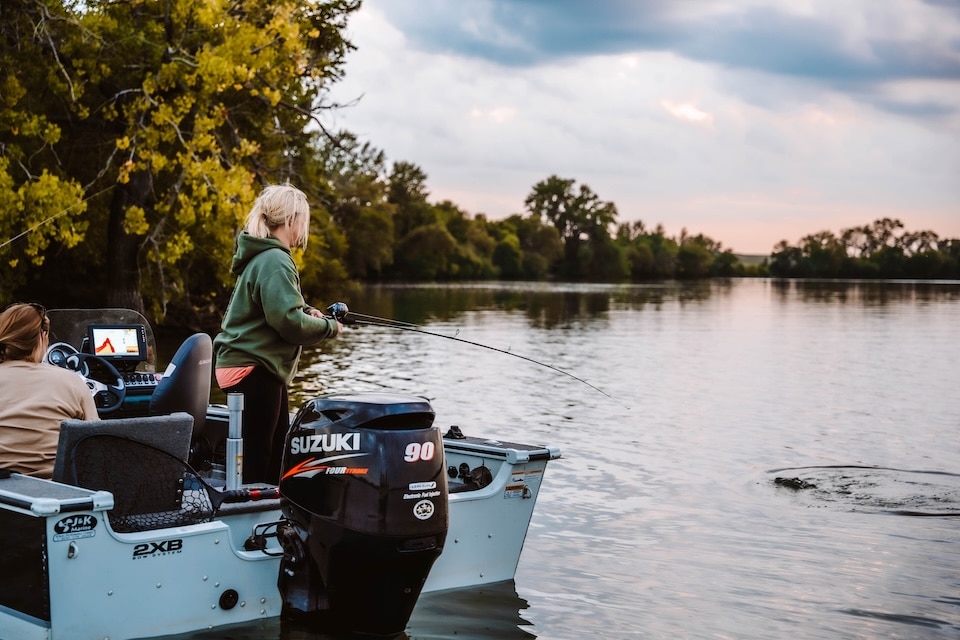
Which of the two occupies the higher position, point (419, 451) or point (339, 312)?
point (339, 312)

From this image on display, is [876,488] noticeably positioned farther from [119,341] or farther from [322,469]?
[322,469]

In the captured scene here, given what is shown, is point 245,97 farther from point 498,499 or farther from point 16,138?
point 498,499

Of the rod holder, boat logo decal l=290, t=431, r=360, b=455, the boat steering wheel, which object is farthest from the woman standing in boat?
the boat steering wheel

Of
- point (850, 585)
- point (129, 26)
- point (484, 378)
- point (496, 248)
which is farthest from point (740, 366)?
point (496, 248)

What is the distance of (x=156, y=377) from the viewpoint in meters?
7.26

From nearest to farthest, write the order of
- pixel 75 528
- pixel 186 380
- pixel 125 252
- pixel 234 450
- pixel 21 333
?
pixel 75 528
pixel 21 333
pixel 234 450
pixel 186 380
pixel 125 252

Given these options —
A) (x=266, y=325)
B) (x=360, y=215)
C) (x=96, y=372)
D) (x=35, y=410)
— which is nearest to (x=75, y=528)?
(x=35, y=410)

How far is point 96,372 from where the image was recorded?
7258mm

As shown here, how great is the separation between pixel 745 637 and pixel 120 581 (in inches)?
129

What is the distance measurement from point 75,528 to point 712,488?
6688 mm

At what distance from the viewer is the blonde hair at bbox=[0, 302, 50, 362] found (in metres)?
5.20

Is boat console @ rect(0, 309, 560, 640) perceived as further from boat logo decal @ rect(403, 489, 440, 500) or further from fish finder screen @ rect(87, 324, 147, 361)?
fish finder screen @ rect(87, 324, 147, 361)

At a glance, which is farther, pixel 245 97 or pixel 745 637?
pixel 245 97

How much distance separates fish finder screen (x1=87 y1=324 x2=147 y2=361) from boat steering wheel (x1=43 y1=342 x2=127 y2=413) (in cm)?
13
